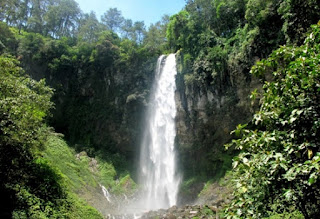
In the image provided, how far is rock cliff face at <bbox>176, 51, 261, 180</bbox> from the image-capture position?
63.8 ft

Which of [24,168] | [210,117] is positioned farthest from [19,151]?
[210,117]

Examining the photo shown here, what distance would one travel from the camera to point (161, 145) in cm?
2419

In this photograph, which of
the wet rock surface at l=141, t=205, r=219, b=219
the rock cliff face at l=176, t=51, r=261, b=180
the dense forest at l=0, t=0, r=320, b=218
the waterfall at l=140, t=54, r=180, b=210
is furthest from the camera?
the waterfall at l=140, t=54, r=180, b=210

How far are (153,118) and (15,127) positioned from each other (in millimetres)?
18618

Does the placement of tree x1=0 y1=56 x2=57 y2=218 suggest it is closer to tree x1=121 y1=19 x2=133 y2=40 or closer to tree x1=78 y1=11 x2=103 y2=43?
tree x1=78 y1=11 x2=103 y2=43

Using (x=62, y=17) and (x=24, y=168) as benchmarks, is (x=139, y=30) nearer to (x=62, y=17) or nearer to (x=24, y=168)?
(x=62, y=17)

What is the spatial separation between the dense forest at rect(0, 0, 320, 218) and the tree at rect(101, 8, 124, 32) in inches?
327

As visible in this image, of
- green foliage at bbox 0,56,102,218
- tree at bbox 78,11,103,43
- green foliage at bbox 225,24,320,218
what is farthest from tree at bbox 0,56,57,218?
tree at bbox 78,11,103,43

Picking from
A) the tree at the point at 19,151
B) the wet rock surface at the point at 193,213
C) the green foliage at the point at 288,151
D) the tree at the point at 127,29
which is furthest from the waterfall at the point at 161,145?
the tree at the point at 127,29

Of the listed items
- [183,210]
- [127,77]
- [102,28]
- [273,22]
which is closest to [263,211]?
[183,210]

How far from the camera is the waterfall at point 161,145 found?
22.1m

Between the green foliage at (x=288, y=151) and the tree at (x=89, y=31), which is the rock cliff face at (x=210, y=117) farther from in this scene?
the tree at (x=89, y=31)

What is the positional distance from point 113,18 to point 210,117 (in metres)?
39.7

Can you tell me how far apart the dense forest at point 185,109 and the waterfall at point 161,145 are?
3.40 ft
